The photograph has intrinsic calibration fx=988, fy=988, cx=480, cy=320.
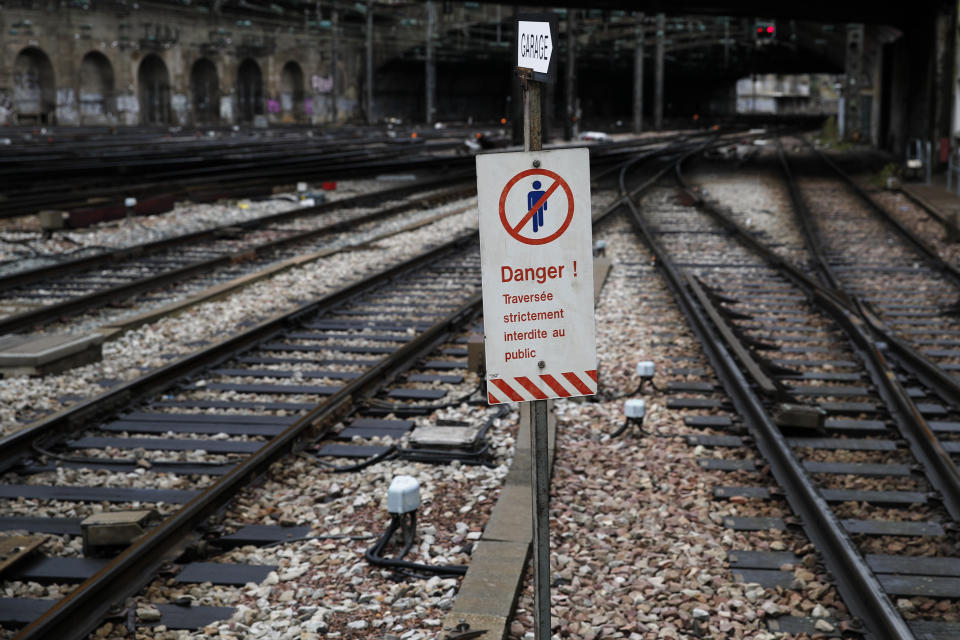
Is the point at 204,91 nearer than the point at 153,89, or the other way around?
the point at 153,89

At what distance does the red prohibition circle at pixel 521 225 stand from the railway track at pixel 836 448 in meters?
2.29

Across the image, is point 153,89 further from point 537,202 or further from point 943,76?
point 537,202

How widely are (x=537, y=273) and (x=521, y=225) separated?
0.17 m

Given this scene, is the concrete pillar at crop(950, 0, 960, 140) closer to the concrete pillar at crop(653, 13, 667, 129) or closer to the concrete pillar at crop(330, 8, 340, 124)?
the concrete pillar at crop(653, 13, 667, 129)

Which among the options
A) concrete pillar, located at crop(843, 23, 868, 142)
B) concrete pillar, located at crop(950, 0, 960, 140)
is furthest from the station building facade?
concrete pillar, located at crop(950, 0, 960, 140)

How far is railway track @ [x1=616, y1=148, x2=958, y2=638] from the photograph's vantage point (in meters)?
4.72

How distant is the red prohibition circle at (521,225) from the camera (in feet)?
10.4

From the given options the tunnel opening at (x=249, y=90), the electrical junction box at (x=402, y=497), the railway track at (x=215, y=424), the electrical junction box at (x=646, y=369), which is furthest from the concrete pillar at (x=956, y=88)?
the tunnel opening at (x=249, y=90)

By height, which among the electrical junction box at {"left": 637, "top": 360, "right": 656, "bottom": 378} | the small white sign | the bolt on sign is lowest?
the electrical junction box at {"left": 637, "top": 360, "right": 656, "bottom": 378}

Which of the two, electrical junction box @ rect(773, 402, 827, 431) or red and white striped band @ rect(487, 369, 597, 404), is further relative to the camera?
electrical junction box @ rect(773, 402, 827, 431)

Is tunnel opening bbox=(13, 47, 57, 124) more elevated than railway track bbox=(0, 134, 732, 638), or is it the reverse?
tunnel opening bbox=(13, 47, 57, 124)

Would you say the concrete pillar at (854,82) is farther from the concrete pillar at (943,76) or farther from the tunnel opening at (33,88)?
the tunnel opening at (33,88)

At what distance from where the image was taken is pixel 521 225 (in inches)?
126

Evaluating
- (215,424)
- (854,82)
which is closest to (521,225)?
(215,424)
